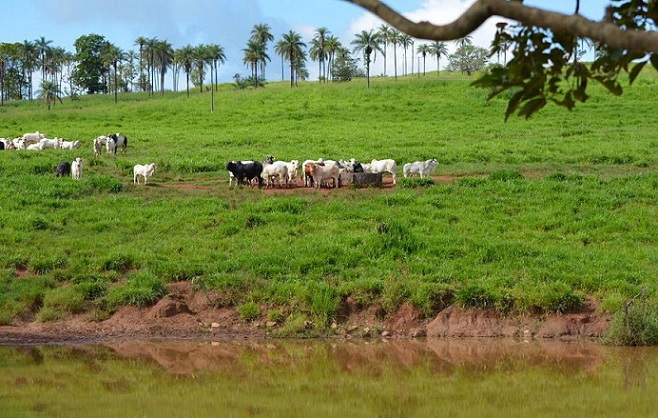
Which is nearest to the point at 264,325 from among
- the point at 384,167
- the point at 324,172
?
the point at 324,172

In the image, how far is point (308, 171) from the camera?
2364 cm

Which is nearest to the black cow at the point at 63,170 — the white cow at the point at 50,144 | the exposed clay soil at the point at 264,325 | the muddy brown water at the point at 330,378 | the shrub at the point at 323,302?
the white cow at the point at 50,144

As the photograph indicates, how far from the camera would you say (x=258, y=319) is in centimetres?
1619

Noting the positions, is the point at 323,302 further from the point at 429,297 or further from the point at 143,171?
the point at 143,171

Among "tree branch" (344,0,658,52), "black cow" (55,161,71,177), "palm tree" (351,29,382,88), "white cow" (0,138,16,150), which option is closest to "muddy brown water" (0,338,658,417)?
"tree branch" (344,0,658,52)

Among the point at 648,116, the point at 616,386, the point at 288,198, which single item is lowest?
the point at 616,386

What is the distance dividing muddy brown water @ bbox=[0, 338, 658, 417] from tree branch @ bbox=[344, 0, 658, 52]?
6363 mm

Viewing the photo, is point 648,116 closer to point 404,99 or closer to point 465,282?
point 404,99

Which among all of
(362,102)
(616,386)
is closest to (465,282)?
(616,386)

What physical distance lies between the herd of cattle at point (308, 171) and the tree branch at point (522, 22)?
18.5m

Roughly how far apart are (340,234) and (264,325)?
3.85 m

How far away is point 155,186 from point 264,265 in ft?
26.7

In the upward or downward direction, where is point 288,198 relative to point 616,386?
upward

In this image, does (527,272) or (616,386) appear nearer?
(616,386)
